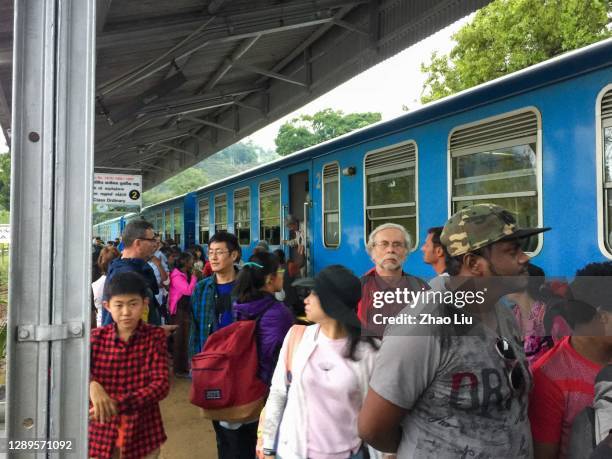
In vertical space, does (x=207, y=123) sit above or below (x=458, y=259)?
above

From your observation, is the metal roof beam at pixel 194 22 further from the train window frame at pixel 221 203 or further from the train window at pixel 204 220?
the train window at pixel 204 220

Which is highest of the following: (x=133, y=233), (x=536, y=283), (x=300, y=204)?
(x=300, y=204)

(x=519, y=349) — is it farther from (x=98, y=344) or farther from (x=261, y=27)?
(x=261, y=27)

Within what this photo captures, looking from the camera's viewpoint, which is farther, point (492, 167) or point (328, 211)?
point (328, 211)

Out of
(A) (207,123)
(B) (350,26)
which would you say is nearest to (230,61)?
(B) (350,26)

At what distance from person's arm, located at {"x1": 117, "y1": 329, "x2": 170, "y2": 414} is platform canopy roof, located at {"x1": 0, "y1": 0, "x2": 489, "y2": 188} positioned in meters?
2.81

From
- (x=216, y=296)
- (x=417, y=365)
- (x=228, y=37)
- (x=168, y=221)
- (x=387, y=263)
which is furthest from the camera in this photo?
(x=168, y=221)

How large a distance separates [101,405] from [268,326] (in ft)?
2.64

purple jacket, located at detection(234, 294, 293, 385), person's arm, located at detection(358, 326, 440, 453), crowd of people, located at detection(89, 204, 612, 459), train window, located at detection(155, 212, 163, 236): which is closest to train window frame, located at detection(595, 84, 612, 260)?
crowd of people, located at detection(89, 204, 612, 459)

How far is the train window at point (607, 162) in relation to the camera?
2789mm

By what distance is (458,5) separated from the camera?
16.5 ft

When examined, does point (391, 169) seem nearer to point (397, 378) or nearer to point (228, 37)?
point (228, 37)

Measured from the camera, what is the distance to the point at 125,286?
7.97 ft

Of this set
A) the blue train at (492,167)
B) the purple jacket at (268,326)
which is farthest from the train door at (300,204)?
the purple jacket at (268,326)
